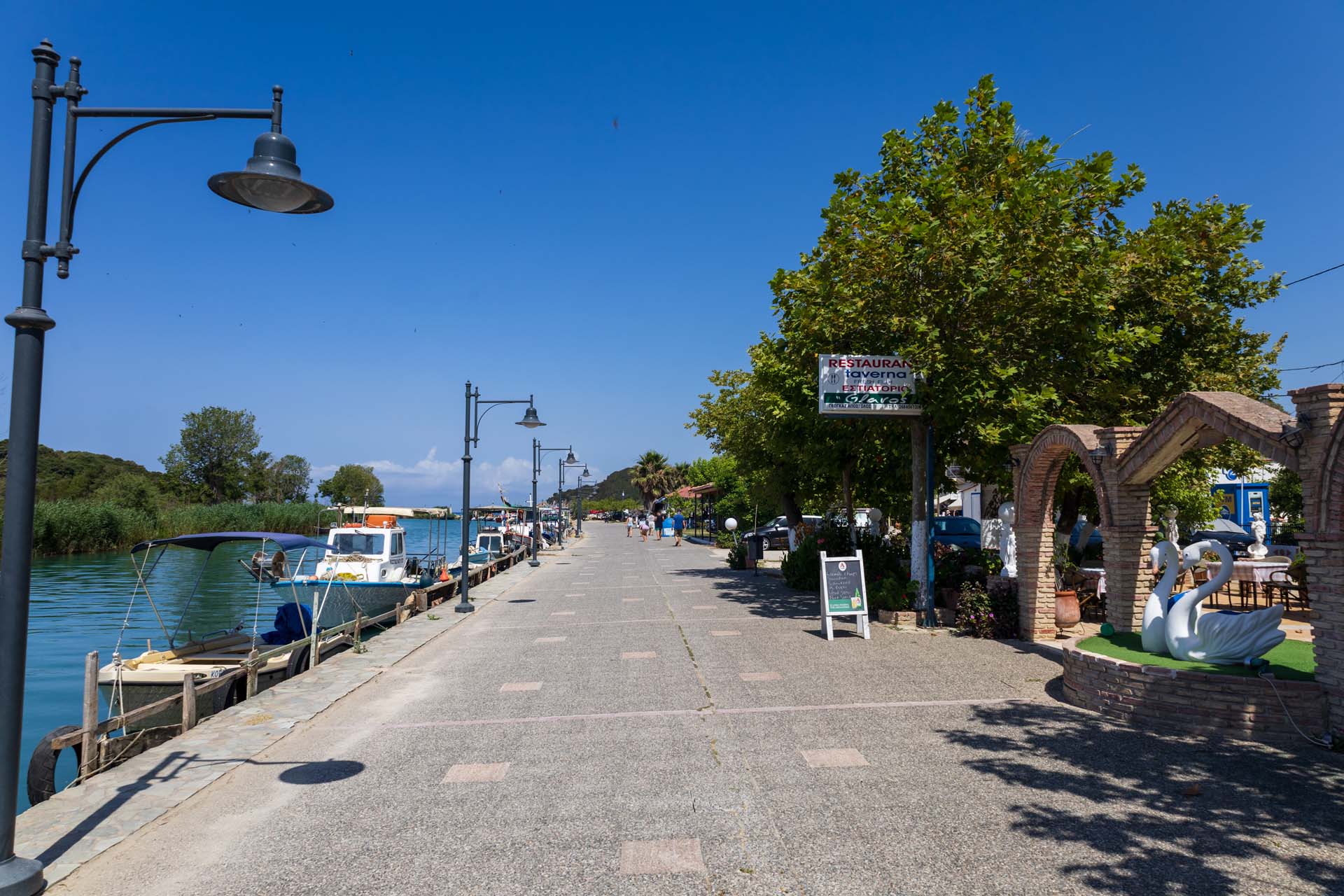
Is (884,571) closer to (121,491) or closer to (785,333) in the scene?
(785,333)

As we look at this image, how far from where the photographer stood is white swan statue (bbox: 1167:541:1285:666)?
818cm

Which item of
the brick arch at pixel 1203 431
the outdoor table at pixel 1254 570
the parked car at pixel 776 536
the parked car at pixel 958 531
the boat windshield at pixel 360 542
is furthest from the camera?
the parked car at pixel 776 536

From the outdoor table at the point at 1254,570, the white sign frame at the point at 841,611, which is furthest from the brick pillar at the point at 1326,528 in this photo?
the outdoor table at the point at 1254,570

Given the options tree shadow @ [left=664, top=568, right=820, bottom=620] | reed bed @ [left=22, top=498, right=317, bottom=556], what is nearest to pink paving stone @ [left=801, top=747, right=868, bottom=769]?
tree shadow @ [left=664, top=568, right=820, bottom=620]

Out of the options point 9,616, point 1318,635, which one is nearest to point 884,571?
point 1318,635

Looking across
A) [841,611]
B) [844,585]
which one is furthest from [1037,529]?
[841,611]

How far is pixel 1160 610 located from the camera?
30.4 ft

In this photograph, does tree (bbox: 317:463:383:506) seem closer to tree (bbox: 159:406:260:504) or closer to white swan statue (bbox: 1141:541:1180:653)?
tree (bbox: 159:406:260:504)

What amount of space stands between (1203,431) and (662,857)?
7812mm

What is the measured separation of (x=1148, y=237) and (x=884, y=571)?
25.9 feet

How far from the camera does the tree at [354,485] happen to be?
120688 millimetres

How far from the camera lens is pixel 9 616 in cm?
456

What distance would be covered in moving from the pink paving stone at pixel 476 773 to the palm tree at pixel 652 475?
102160 millimetres

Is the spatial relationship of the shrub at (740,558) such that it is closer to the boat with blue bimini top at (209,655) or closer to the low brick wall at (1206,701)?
the boat with blue bimini top at (209,655)
